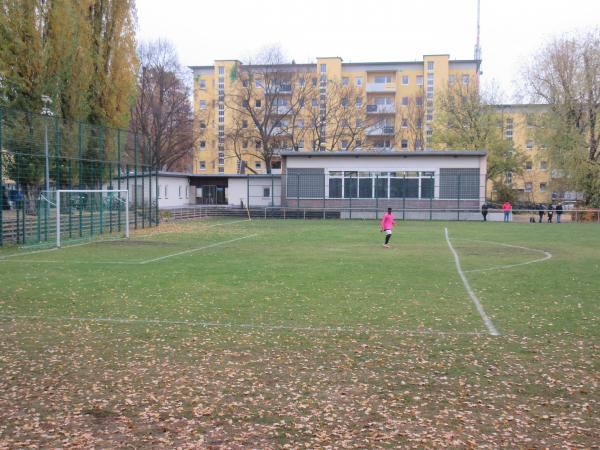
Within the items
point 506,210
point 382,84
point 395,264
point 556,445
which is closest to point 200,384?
point 556,445

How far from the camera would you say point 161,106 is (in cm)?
5497

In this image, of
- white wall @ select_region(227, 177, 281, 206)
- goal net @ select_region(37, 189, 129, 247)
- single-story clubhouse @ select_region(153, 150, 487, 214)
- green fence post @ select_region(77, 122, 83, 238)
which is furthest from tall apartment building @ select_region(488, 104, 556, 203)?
green fence post @ select_region(77, 122, 83, 238)

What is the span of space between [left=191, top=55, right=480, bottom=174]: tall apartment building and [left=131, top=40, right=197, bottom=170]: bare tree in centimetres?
491

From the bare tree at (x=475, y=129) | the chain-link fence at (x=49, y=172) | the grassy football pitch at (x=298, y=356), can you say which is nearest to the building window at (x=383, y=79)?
the bare tree at (x=475, y=129)

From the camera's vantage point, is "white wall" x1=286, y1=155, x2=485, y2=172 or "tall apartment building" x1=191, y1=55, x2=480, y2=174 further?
"tall apartment building" x1=191, y1=55, x2=480, y2=174

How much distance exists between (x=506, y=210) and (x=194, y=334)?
36.3 m

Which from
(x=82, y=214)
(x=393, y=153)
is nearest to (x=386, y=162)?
(x=393, y=153)

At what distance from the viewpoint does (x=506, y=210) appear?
41094 millimetres

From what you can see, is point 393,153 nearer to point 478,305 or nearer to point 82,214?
point 82,214

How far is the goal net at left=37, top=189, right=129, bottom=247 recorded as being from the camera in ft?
75.4

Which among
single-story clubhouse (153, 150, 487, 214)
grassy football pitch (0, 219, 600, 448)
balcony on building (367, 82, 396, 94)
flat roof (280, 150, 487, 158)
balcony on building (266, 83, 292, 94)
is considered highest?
balcony on building (367, 82, 396, 94)

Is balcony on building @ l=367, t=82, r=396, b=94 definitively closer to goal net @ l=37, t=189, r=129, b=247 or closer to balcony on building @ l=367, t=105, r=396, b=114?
balcony on building @ l=367, t=105, r=396, b=114

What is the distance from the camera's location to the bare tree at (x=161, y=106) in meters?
54.5

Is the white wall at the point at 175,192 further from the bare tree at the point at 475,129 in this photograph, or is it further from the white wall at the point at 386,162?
the bare tree at the point at 475,129
